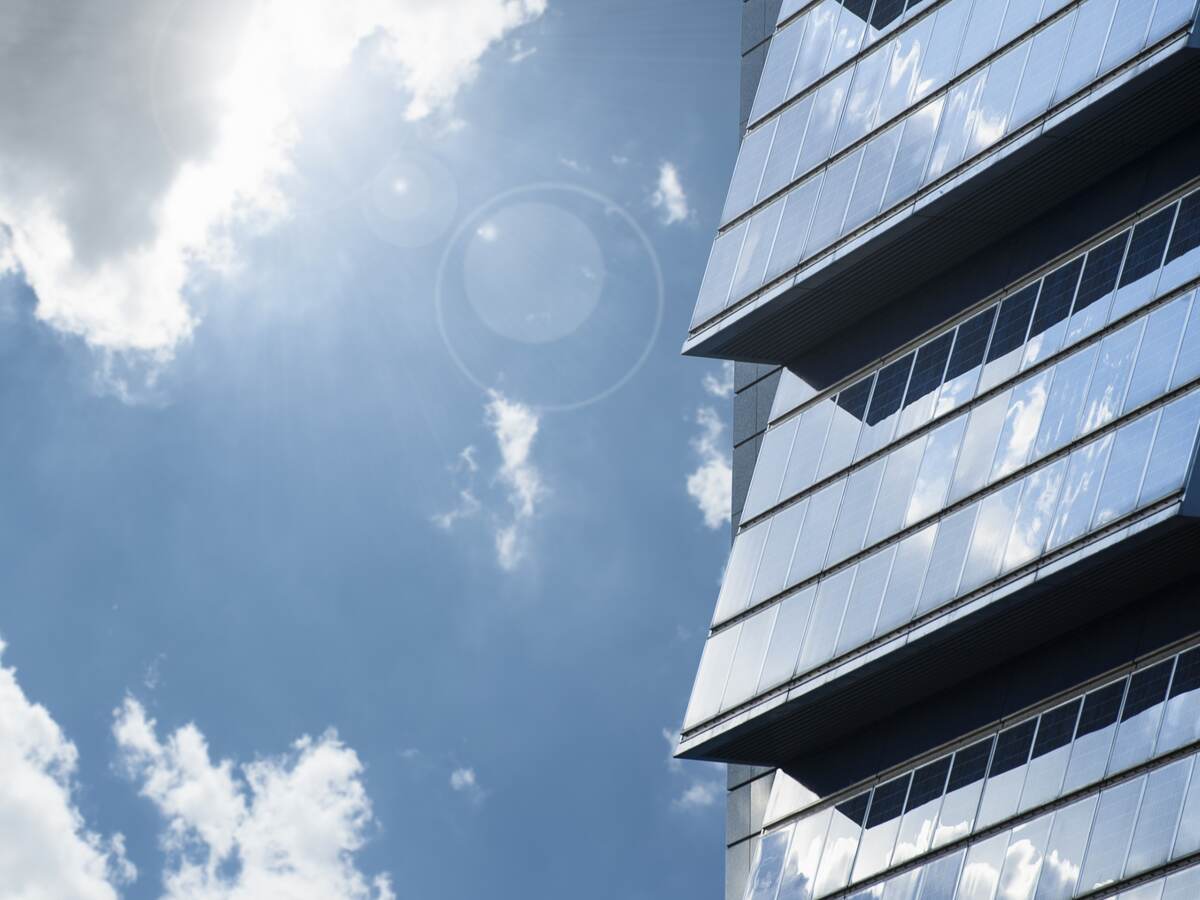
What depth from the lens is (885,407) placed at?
38.1m

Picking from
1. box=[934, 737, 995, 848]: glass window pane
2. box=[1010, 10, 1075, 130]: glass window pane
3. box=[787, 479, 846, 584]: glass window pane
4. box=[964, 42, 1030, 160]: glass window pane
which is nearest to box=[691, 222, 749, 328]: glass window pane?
box=[787, 479, 846, 584]: glass window pane

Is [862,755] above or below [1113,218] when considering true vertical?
below

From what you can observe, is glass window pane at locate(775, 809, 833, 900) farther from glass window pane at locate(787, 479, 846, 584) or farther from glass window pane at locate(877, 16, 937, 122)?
glass window pane at locate(877, 16, 937, 122)

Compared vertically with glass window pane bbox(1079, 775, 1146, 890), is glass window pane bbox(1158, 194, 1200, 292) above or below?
above

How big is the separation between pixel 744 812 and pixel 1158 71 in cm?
1660

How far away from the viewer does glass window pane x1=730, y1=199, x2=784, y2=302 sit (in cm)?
4169

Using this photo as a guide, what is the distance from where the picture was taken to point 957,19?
3906 centimetres

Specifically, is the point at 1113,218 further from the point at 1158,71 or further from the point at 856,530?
the point at 856,530

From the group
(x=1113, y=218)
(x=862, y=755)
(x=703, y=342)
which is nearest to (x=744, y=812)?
(x=862, y=755)

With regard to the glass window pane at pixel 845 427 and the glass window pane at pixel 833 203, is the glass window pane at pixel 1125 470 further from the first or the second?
the glass window pane at pixel 833 203

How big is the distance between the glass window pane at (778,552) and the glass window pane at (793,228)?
516 centimetres

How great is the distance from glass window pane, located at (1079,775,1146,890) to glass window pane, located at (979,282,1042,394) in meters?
8.21

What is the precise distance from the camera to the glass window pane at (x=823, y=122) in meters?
41.4

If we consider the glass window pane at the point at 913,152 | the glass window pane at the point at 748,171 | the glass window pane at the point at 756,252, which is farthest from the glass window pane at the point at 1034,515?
the glass window pane at the point at 748,171
